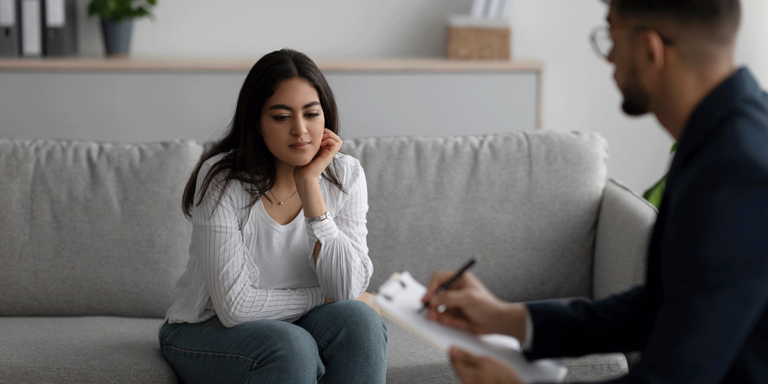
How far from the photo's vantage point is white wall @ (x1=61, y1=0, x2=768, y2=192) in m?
2.99

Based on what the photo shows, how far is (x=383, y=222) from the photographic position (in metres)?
2.01

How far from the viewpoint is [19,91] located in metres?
2.57

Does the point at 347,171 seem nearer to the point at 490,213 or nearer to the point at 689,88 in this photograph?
the point at 490,213

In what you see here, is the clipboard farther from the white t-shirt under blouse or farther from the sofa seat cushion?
the sofa seat cushion

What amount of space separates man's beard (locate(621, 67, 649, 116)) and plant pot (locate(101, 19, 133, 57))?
7.67 ft

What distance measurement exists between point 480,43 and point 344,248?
1554mm

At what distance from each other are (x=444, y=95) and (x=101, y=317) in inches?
58.9

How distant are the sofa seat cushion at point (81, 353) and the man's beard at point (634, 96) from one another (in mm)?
1155

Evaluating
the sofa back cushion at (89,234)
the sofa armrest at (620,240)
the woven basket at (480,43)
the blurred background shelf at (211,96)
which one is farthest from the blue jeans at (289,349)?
the woven basket at (480,43)

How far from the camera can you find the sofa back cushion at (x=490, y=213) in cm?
201

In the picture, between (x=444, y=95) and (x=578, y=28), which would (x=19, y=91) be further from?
(x=578, y=28)

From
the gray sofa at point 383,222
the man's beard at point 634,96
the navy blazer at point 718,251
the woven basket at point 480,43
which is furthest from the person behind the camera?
the woven basket at point 480,43

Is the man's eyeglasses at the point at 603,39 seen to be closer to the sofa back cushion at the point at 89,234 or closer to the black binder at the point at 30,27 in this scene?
the sofa back cushion at the point at 89,234

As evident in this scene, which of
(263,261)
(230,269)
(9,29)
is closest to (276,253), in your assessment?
(263,261)
